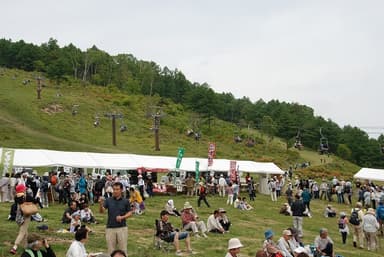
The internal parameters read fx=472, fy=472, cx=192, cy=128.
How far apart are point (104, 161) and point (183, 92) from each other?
291ft

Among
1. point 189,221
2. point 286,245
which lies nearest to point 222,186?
point 189,221

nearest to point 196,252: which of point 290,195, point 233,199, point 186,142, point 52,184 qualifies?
point 52,184

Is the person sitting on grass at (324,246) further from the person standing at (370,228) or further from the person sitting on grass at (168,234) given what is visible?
the person standing at (370,228)

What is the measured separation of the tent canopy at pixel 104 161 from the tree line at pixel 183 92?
49.6 metres

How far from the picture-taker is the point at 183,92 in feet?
379

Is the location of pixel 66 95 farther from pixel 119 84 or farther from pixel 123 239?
pixel 123 239

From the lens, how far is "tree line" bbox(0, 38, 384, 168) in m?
93.1

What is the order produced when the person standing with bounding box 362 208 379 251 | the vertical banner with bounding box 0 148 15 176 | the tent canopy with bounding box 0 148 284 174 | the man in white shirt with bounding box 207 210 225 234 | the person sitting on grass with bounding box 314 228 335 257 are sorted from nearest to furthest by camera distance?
the person sitting on grass with bounding box 314 228 335 257, the man in white shirt with bounding box 207 210 225 234, the person standing with bounding box 362 208 379 251, the vertical banner with bounding box 0 148 15 176, the tent canopy with bounding box 0 148 284 174

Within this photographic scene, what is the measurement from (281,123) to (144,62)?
60434 millimetres

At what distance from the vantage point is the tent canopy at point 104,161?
24.1m

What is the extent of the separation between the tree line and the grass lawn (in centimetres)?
5861

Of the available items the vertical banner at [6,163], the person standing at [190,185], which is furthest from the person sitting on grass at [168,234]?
the person standing at [190,185]

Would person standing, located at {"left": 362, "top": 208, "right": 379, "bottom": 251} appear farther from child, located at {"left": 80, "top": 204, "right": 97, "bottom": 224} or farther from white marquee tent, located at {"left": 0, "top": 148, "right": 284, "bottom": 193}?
white marquee tent, located at {"left": 0, "top": 148, "right": 284, "bottom": 193}

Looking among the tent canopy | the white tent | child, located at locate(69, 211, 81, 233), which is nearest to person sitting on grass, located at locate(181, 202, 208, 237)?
child, located at locate(69, 211, 81, 233)
